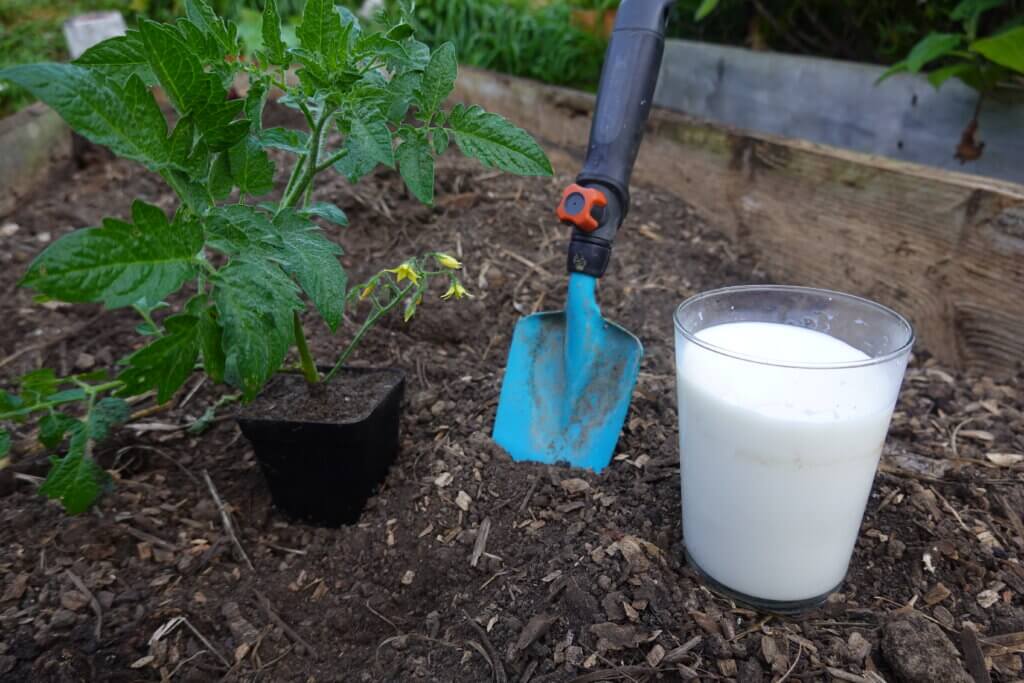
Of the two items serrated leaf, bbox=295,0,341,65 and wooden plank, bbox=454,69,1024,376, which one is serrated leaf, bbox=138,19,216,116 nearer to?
serrated leaf, bbox=295,0,341,65

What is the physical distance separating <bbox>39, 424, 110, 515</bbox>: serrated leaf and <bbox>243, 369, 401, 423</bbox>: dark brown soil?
0.88ft

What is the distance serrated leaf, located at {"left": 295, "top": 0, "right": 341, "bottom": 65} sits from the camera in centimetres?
105

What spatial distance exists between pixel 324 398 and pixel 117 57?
26.5 inches

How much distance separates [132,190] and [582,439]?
6.68 ft

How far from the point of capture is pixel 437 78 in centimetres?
115

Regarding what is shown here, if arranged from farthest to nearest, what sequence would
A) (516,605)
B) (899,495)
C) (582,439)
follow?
(582,439)
(899,495)
(516,605)

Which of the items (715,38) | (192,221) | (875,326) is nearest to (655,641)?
(875,326)

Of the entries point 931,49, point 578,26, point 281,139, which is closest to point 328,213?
point 281,139

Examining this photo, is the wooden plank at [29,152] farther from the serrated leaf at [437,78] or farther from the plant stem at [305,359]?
the serrated leaf at [437,78]

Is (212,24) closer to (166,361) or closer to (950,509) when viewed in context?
(166,361)

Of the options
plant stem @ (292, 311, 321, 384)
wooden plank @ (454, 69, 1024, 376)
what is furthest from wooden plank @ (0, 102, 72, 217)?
wooden plank @ (454, 69, 1024, 376)

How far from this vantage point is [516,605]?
1229mm

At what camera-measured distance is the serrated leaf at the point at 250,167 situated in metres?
1.12

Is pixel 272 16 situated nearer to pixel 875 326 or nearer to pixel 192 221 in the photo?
pixel 192 221
